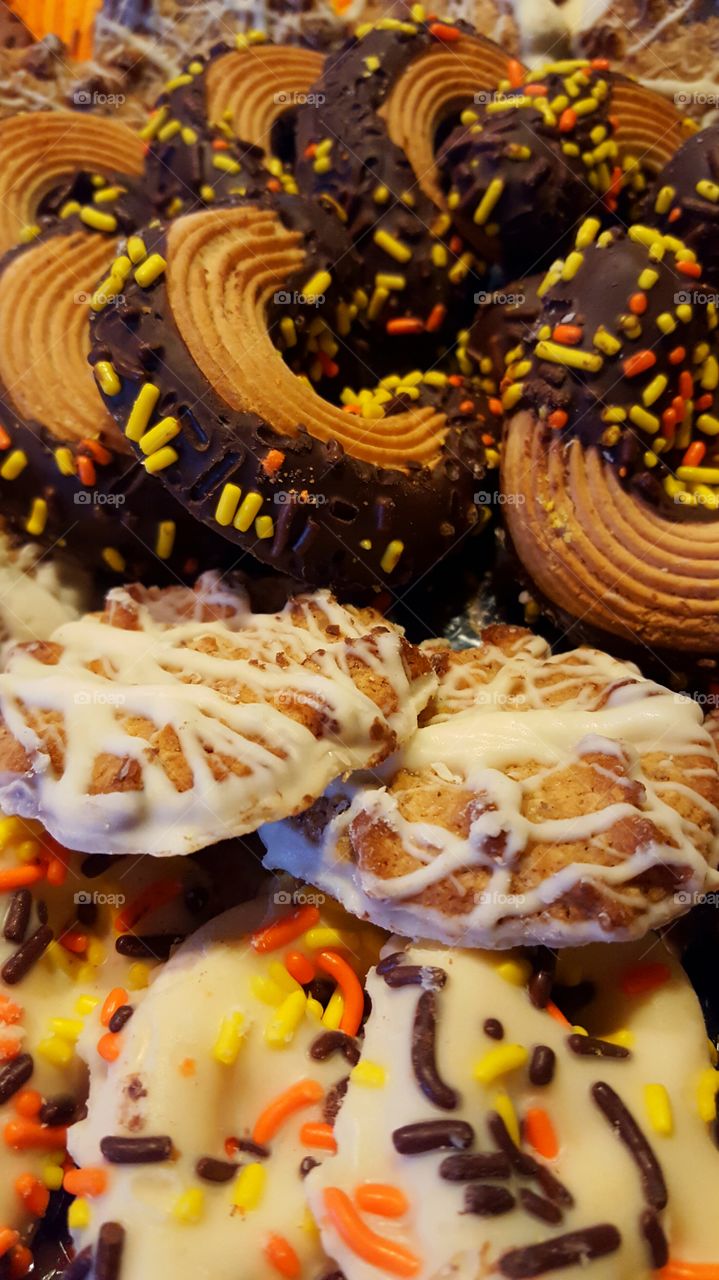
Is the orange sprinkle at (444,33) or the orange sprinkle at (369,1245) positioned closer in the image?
the orange sprinkle at (369,1245)

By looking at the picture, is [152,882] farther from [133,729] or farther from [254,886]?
[133,729]

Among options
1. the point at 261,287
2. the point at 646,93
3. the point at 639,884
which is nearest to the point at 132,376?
the point at 261,287

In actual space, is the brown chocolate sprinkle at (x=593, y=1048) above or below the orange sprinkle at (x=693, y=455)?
below

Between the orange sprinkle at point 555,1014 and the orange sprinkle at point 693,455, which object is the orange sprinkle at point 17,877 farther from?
the orange sprinkle at point 693,455

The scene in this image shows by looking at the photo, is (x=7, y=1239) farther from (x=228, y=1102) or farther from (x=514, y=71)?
(x=514, y=71)

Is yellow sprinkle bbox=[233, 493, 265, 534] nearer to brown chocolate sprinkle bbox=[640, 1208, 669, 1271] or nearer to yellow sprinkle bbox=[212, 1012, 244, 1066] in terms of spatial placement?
yellow sprinkle bbox=[212, 1012, 244, 1066]

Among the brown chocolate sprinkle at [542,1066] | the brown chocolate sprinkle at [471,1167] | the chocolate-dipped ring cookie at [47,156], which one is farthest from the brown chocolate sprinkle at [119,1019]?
the chocolate-dipped ring cookie at [47,156]
